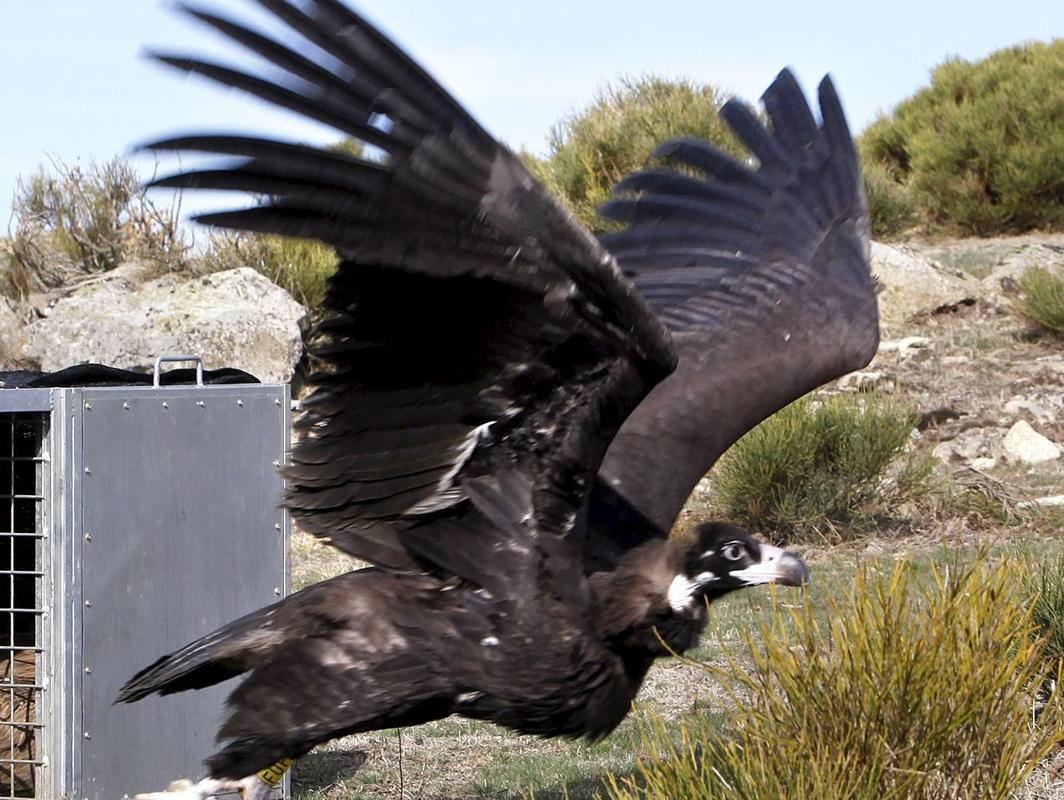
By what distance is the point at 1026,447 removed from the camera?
1086 centimetres

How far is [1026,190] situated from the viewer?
18141 millimetres

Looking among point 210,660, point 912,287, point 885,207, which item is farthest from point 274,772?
point 885,207

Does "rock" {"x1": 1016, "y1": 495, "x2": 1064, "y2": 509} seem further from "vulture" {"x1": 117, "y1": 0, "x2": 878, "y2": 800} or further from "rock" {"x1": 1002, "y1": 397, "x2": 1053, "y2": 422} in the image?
"vulture" {"x1": 117, "y1": 0, "x2": 878, "y2": 800}

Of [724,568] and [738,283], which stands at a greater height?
[738,283]

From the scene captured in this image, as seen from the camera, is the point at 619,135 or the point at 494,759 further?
the point at 619,135

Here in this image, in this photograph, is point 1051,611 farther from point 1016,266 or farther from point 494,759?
point 1016,266

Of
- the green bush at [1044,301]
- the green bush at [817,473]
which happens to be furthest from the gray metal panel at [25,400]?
the green bush at [1044,301]

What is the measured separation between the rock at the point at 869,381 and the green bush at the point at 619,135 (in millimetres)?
3803

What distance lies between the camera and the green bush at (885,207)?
17578 millimetres

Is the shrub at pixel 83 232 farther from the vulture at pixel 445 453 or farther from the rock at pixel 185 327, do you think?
the vulture at pixel 445 453

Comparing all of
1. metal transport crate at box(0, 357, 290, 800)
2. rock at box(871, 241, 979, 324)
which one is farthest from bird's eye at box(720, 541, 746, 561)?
rock at box(871, 241, 979, 324)

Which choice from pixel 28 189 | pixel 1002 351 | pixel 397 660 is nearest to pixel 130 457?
pixel 397 660

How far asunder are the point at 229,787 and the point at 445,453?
1.07 meters

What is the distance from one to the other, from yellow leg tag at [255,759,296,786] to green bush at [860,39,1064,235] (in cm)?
1632
